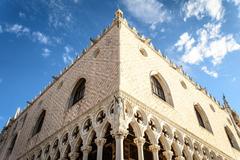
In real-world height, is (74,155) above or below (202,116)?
below

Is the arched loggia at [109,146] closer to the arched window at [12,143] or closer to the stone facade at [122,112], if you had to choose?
the stone facade at [122,112]

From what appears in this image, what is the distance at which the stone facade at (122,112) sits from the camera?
322 inches

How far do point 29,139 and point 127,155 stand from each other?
6846mm

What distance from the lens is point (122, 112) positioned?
25.3ft

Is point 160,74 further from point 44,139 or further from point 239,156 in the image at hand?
point 239,156

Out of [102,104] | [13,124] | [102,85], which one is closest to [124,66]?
[102,85]

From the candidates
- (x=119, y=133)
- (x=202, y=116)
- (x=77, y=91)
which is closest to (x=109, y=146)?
(x=119, y=133)

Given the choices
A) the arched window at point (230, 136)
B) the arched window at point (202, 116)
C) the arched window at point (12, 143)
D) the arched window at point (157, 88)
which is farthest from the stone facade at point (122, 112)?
the arched window at point (230, 136)

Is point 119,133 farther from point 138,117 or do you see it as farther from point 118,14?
point 118,14

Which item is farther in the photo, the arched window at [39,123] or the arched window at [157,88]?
the arched window at [39,123]

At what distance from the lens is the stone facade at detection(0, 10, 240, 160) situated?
8.18 m

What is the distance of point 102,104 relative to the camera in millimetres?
8633

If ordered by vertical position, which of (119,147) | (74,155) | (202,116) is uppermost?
(202,116)

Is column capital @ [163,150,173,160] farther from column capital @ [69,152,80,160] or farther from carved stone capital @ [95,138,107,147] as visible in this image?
column capital @ [69,152,80,160]
